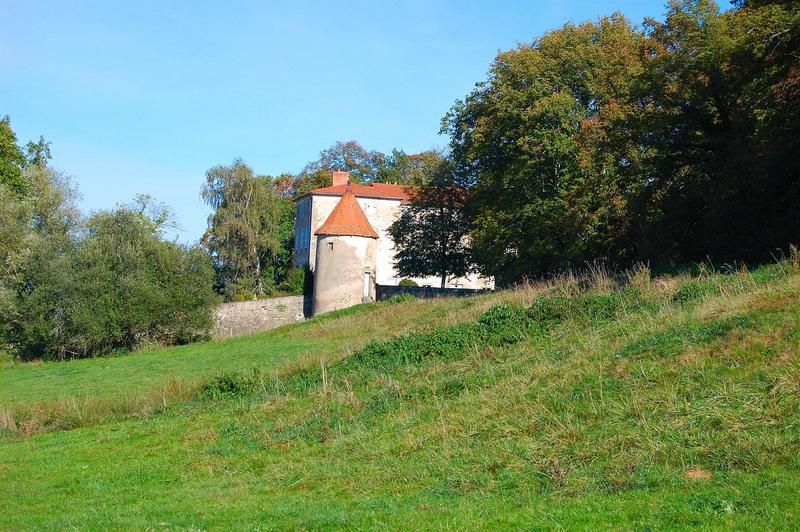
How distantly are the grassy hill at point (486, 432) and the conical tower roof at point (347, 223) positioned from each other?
28466 millimetres

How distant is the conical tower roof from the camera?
46250mm

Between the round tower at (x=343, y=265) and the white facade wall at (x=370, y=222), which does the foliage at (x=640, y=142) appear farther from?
the white facade wall at (x=370, y=222)

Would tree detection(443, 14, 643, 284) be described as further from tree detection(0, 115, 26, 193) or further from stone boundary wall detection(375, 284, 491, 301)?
tree detection(0, 115, 26, 193)

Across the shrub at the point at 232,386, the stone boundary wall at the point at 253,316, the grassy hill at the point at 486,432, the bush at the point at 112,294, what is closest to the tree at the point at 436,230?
the stone boundary wall at the point at 253,316

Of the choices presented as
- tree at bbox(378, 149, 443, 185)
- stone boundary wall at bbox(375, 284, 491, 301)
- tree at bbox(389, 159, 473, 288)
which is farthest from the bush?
tree at bbox(378, 149, 443, 185)

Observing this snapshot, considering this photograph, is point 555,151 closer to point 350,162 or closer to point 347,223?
point 347,223

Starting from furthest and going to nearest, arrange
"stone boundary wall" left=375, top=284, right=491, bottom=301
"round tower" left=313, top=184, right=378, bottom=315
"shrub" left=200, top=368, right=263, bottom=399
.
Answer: "round tower" left=313, top=184, right=378, bottom=315, "stone boundary wall" left=375, top=284, right=491, bottom=301, "shrub" left=200, top=368, right=263, bottom=399

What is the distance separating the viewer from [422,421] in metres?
11.4

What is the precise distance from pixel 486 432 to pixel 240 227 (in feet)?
169

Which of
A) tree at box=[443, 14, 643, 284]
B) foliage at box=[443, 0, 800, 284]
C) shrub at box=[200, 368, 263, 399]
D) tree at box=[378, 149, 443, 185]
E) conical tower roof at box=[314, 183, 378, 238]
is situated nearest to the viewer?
shrub at box=[200, 368, 263, 399]

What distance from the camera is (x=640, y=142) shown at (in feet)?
88.8

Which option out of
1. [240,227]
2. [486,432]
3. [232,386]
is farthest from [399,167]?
[486,432]

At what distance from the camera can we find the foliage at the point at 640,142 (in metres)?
21.2

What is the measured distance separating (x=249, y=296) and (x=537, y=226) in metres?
29.0
